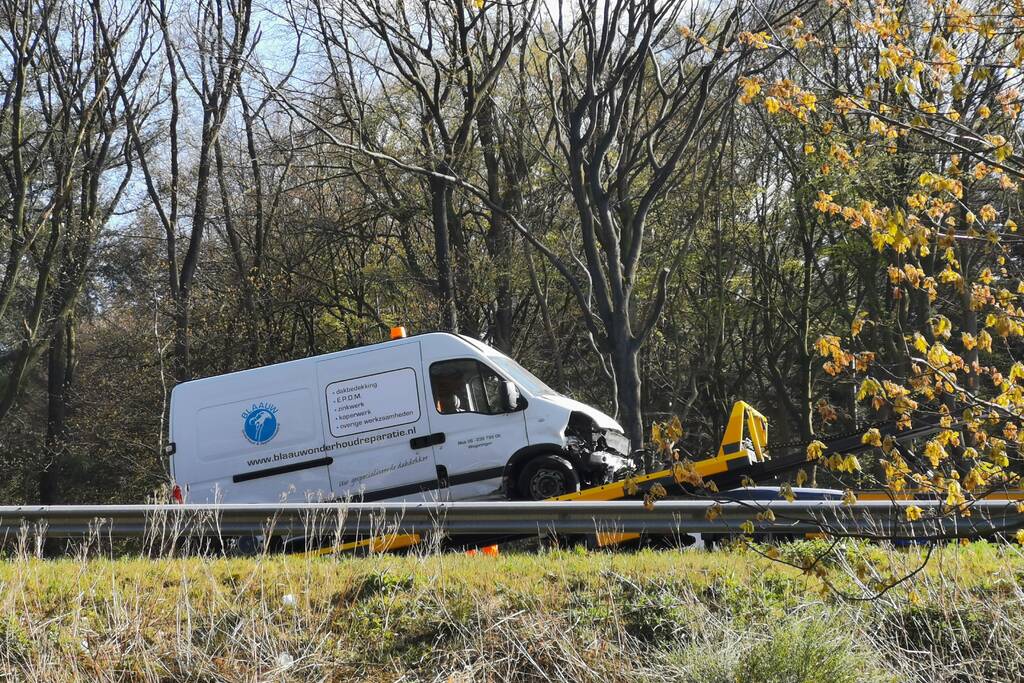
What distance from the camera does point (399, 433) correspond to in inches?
Result: 469

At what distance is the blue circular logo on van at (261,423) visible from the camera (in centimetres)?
1223

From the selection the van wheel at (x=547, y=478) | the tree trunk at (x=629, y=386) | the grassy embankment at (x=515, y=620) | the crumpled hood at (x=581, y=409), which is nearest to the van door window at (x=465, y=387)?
the crumpled hood at (x=581, y=409)

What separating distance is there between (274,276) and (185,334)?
8.21 feet

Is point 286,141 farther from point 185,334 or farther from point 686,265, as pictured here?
point 686,265

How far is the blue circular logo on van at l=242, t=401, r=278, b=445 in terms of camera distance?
1223 cm

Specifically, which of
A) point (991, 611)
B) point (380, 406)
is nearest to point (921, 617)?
point (991, 611)

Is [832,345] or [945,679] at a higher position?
[832,345]

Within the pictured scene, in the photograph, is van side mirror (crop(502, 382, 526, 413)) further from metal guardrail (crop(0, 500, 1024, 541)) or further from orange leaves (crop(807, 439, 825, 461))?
orange leaves (crop(807, 439, 825, 461))

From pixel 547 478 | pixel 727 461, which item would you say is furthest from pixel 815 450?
pixel 547 478

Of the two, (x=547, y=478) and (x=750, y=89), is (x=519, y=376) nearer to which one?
(x=547, y=478)

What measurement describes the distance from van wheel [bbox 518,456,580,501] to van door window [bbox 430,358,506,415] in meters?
0.73

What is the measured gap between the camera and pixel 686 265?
2348 centimetres

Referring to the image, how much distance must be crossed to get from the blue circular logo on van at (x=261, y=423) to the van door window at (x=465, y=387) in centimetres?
186

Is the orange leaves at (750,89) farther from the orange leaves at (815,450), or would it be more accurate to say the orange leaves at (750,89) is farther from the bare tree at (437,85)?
the bare tree at (437,85)
